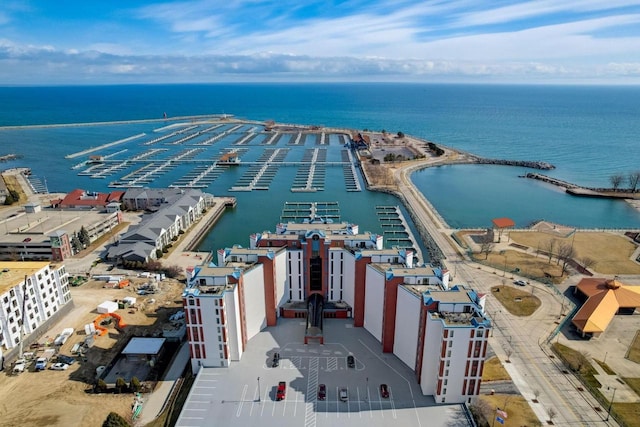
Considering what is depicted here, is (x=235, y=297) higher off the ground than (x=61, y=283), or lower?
higher

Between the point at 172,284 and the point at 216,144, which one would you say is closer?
the point at 172,284

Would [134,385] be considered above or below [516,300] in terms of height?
above

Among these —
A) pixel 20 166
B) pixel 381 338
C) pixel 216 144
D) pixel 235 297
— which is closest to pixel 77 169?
pixel 20 166

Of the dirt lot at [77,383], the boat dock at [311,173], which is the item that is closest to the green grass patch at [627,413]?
the dirt lot at [77,383]

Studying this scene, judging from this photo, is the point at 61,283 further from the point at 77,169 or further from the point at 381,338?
the point at 77,169

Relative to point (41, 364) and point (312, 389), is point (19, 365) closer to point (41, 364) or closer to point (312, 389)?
point (41, 364)

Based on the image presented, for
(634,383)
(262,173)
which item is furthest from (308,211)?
(634,383)
